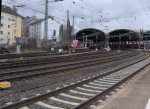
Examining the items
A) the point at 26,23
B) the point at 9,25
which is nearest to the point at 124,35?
the point at 9,25

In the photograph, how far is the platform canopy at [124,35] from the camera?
10879 centimetres

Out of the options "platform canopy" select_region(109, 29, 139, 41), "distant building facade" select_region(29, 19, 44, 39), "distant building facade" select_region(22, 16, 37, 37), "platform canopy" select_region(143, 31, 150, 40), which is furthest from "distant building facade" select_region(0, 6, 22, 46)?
"platform canopy" select_region(143, 31, 150, 40)

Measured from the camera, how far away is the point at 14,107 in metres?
9.51

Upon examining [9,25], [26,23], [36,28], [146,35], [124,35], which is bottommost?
[124,35]

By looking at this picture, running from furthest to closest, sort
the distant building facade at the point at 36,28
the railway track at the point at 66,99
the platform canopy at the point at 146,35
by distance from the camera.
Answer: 1. the distant building facade at the point at 36,28
2. the platform canopy at the point at 146,35
3. the railway track at the point at 66,99

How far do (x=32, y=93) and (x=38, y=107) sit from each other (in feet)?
9.30

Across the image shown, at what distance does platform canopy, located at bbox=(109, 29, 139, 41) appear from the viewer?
108787 millimetres

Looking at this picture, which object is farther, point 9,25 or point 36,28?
point 36,28

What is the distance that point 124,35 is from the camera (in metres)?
109

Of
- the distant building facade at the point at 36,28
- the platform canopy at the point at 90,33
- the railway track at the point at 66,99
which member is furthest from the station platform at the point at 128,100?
the distant building facade at the point at 36,28

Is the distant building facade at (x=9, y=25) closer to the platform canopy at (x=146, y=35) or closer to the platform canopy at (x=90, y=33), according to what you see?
the platform canopy at (x=90, y=33)

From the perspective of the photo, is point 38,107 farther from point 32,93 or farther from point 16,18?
point 16,18

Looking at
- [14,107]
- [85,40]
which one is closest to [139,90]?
[14,107]

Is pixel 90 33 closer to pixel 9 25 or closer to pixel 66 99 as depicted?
pixel 9 25
